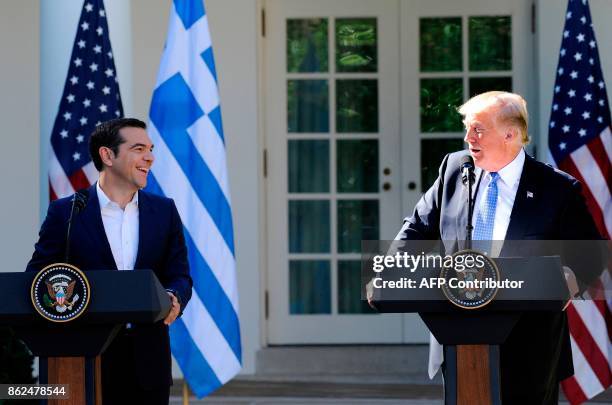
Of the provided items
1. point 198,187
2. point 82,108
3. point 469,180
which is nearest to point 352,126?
point 198,187

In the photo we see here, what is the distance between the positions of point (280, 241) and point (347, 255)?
0.47 meters

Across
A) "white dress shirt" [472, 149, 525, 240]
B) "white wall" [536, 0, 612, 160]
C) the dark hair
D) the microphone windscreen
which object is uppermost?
"white wall" [536, 0, 612, 160]

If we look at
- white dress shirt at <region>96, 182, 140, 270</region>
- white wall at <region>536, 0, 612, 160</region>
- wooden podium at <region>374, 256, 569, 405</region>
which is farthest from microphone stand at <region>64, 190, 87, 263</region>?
white wall at <region>536, 0, 612, 160</region>

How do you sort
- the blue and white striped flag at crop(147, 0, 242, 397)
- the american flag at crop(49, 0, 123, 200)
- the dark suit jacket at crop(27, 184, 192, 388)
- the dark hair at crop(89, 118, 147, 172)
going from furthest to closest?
the american flag at crop(49, 0, 123, 200)
the blue and white striped flag at crop(147, 0, 242, 397)
the dark hair at crop(89, 118, 147, 172)
the dark suit jacket at crop(27, 184, 192, 388)

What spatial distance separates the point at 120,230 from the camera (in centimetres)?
427

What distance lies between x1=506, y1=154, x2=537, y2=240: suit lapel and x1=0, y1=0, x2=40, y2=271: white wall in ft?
14.8

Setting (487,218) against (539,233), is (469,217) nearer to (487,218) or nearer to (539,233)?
(487,218)

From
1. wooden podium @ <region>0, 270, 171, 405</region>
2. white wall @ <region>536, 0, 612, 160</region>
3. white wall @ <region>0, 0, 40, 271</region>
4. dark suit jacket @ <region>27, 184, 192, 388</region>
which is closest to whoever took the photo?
wooden podium @ <region>0, 270, 171, 405</region>

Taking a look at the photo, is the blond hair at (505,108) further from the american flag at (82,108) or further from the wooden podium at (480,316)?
the american flag at (82,108)

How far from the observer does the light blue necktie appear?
412cm

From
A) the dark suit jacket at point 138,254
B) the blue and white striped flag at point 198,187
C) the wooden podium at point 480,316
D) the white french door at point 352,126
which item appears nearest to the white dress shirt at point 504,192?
the wooden podium at point 480,316

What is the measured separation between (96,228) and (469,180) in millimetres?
1336

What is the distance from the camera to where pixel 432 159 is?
7.97 meters

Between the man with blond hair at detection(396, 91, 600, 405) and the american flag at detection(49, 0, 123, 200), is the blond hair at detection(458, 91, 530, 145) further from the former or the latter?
the american flag at detection(49, 0, 123, 200)
